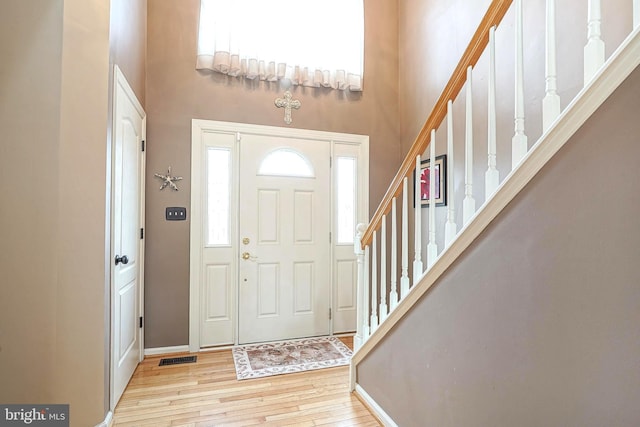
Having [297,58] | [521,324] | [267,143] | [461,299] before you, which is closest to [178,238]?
[267,143]

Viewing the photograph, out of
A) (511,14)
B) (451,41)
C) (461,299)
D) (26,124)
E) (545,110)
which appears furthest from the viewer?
(451,41)

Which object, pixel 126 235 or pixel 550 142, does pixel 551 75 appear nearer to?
pixel 550 142

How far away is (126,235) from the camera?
229 centimetres

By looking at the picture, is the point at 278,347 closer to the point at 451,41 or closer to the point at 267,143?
the point at 267,143

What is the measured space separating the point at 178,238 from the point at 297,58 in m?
2.14

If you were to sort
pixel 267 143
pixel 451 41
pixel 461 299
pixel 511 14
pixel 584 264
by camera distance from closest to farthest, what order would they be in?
1. pixel 584 264
2. pixel 461 299
3. pixel 511 14
4. pixel 451 41
5. pixel 267 143

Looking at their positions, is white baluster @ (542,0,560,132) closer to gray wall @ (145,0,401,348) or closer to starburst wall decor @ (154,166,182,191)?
gray wall @ (145,0,401,348)

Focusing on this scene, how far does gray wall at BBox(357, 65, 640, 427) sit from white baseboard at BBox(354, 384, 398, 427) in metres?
0.45

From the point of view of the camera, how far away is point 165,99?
292cm

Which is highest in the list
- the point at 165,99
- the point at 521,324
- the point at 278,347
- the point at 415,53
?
the point at 415,53

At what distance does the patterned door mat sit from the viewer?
2.57 meters

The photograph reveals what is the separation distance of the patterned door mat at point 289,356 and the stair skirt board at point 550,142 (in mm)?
1529

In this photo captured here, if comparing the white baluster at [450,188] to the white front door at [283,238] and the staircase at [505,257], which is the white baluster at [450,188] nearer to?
the staircase at [505,257]

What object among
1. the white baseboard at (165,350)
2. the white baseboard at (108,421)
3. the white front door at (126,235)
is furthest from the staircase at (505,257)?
the white baseboard at (165,350)
